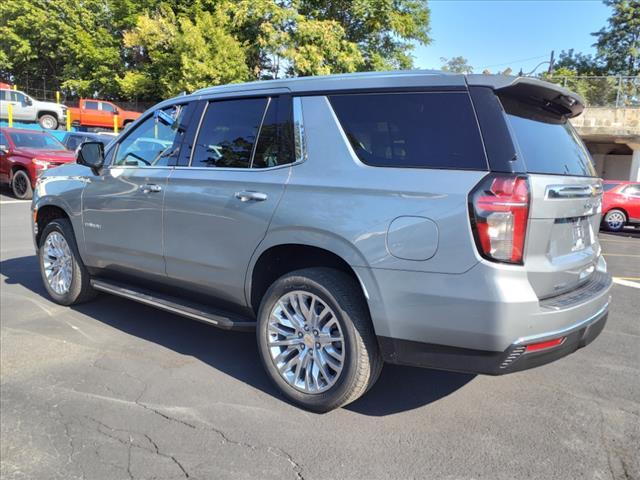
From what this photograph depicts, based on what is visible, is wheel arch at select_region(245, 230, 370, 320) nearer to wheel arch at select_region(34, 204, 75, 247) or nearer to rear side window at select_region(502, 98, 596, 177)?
rear side window at select_region(502, 98, 596, 177)

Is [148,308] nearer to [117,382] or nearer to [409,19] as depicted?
[117,382]

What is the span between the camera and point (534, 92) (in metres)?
3.00

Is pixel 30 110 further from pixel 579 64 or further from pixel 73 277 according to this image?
pixel 579 64

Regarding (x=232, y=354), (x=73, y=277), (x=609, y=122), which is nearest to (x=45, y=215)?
(x=73, y=277)

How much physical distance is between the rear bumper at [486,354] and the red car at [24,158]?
12665mm

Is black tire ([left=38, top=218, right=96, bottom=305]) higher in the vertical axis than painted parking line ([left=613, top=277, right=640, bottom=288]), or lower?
higher

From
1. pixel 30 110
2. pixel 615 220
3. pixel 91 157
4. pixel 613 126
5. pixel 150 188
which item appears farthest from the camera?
pixel 30 110

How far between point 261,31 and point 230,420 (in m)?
22.8

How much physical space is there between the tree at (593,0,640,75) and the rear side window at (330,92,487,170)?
56317 mm

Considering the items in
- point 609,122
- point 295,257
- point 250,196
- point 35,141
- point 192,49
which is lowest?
point 295,257

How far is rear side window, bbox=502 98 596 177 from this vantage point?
Answer: 2.79m

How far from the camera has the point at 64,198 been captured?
504 cm

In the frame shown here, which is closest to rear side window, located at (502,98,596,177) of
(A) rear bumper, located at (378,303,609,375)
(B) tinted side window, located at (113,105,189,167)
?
(A) rear bumper, located at (378,303,609,375)

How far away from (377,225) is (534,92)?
1193 mm
